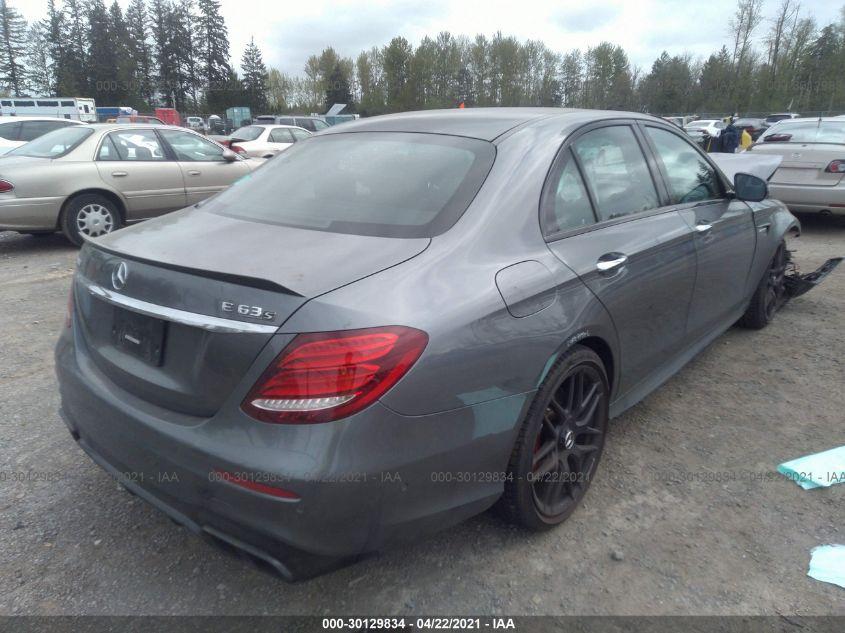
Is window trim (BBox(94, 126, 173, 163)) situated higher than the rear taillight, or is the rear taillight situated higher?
window trim (BBox(94, 126, 173, 163))

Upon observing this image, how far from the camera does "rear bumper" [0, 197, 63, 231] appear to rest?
22.2 ft

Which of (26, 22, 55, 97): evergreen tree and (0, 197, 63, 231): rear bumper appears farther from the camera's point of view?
(26, 22, 55, 97): evergreen tree

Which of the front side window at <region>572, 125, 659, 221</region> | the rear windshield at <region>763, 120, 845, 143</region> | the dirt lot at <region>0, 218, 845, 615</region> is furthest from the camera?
the rear windshield at <region>763, 120, 845, 143</region>

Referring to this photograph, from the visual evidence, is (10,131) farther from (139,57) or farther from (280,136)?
(139,57)

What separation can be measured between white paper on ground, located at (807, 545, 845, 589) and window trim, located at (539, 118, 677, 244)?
1493mm

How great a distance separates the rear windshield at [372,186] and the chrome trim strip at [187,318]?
58 centimetres

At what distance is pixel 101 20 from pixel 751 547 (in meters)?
80.5

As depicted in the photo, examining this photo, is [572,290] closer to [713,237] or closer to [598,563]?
[598,563]

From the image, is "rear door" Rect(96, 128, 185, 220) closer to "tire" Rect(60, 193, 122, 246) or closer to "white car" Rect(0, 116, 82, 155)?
"tire" Rect(60, 193, 122, 246)

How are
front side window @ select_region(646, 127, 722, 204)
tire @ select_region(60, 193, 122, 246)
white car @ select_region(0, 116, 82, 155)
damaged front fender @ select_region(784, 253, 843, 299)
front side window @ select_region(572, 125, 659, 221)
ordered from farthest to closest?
1. white car @ select_region(0, 116, 82, 155)
2. tire @ select_region(60, 193, 122, 246)
3. damaged front fender @ select_region(784, 253, 843, 299)
4. front side window @ select_region(646, 127, 722, 204)
5. front side window @ select_region(572, 125, 659, 221)

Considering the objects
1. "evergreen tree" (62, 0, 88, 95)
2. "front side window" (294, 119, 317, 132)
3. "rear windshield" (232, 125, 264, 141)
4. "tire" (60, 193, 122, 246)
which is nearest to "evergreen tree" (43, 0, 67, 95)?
"evergreen tree" (62, 0, 88, 95)

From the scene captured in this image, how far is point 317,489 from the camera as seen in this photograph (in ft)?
5.25

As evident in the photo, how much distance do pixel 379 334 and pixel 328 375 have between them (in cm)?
18

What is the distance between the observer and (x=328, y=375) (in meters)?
1.62
